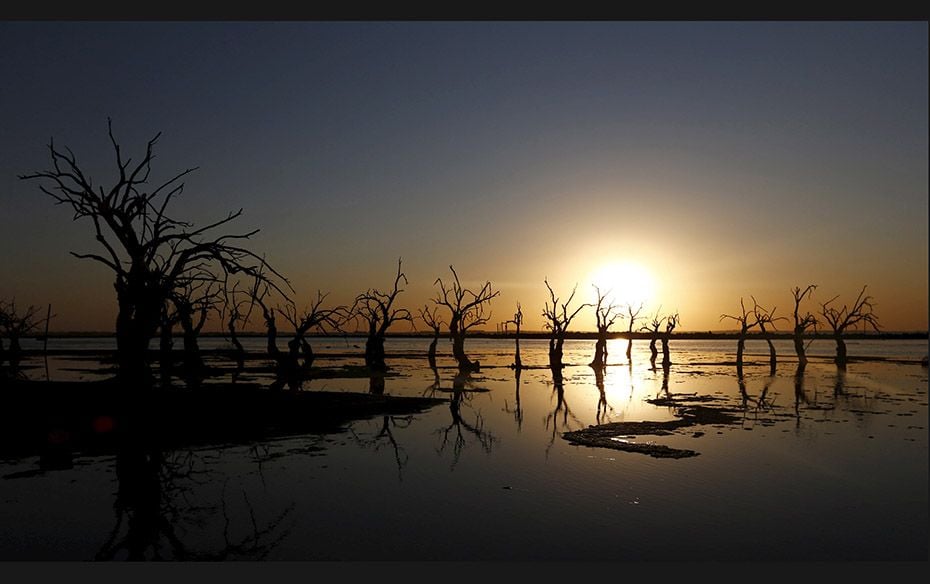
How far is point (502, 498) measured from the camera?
534 inches

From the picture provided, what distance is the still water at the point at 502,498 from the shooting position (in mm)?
10586

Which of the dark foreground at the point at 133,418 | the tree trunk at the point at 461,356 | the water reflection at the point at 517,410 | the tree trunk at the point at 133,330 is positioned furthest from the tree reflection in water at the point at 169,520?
the tree trunk at the point at 461,356

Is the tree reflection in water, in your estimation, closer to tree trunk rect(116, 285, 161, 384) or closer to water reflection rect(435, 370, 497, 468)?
tree trunk rect(116, 285, 161, 384)

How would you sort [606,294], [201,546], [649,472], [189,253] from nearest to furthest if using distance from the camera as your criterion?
[201,546], [649,472], [189,253], [606,294]

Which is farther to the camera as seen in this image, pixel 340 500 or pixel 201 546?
pixel 340 500

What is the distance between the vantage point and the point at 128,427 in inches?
773

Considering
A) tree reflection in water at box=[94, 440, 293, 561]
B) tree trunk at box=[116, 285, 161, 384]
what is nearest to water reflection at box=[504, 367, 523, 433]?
tree reflection in water at box=[94, 440, 293, 561]

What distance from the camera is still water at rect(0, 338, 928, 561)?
417 inches

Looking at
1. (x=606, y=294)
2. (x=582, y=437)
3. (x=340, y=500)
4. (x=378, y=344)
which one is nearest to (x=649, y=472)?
(x=582, y=437)

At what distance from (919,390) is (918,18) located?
33.8 m

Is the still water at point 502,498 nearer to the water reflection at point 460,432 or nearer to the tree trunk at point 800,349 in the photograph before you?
Answer: the water reflection at point 460,432

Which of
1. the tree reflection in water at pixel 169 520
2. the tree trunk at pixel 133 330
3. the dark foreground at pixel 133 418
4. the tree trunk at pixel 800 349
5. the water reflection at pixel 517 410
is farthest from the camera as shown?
the tree trunk at pixel 800 349

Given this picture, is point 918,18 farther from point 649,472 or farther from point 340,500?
point 340,500

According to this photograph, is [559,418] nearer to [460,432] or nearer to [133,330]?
[460,432]
